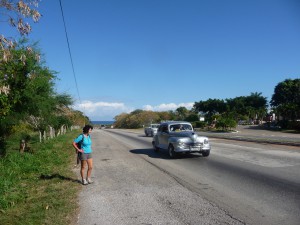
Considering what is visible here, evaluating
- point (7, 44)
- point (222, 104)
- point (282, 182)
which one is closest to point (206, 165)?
point (282, 182)

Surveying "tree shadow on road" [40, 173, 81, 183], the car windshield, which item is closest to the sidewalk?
the car windshield

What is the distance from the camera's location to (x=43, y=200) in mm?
7922

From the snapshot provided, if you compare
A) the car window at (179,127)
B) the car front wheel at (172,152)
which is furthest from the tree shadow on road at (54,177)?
the car window at (179,127)

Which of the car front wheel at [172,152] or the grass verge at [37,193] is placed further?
the car front wheel at [172,152]

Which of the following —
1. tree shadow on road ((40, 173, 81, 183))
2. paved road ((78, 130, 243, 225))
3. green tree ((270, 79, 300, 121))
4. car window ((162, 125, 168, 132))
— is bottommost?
paved road ((78, 130, 243, 225))

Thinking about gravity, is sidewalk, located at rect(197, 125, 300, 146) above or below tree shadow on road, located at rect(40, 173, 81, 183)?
above

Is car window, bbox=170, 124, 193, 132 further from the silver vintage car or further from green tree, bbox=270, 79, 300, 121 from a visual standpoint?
green tree, bbox=270, 79, 300, 121

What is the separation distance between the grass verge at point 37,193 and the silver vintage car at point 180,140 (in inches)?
A: 192

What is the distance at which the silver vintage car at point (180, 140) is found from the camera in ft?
52.3

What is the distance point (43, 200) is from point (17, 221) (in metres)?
1.55

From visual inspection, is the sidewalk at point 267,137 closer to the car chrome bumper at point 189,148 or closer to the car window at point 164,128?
the car chrome bumper at point 189,148

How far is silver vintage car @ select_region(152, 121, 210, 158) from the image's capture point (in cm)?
1595

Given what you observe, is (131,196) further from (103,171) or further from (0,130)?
(0,130)

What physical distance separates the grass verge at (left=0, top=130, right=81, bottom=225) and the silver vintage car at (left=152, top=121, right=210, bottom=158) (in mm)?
4881
